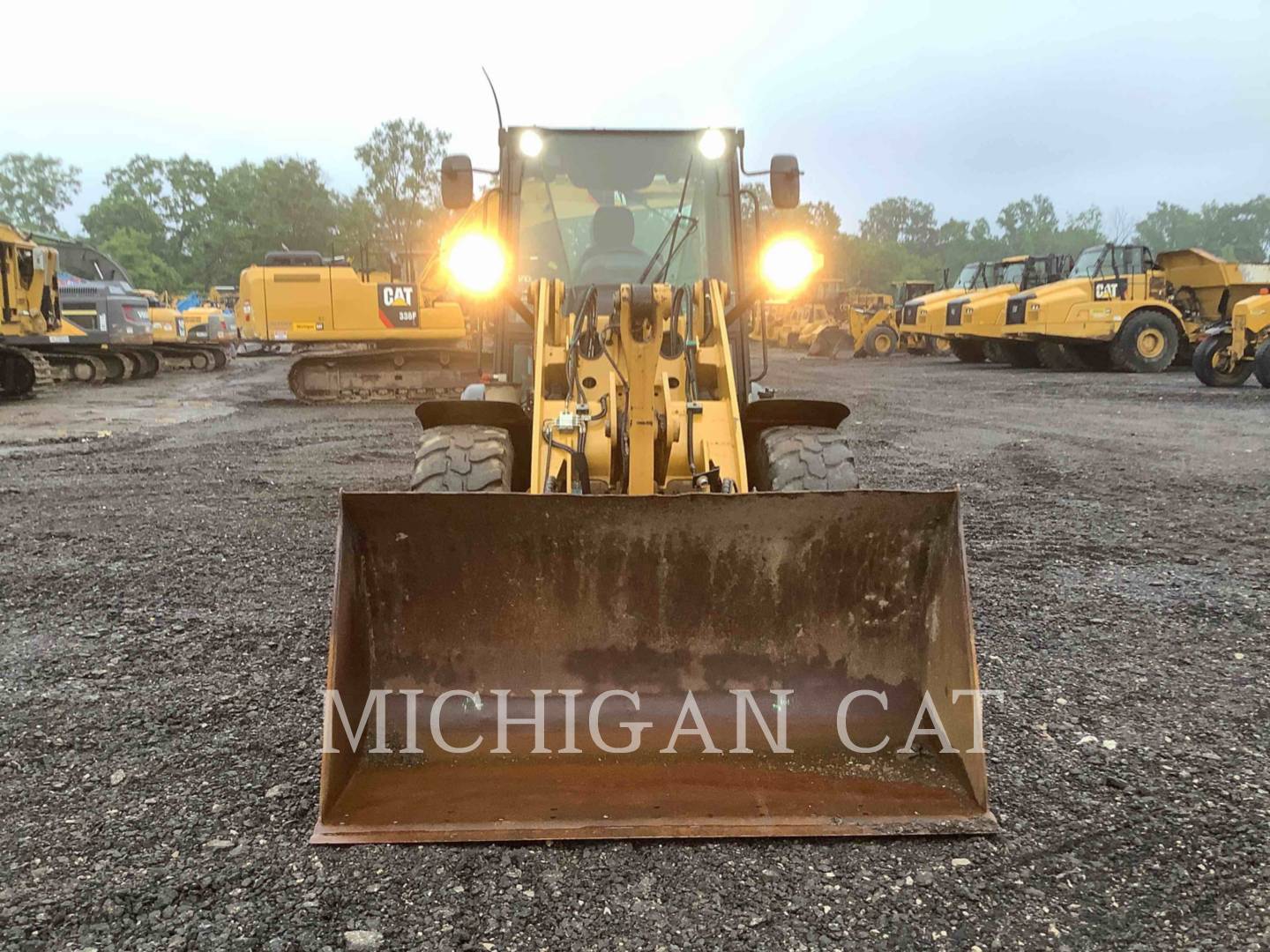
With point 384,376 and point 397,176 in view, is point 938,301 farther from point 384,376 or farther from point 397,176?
point 397,176

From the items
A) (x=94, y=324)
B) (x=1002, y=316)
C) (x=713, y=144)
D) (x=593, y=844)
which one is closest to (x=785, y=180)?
(x=713, y=144)

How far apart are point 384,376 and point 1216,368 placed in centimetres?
1301

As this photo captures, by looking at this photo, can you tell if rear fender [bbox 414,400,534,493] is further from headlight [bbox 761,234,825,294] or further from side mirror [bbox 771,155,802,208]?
side mirror [bbox 771,155,802,208]

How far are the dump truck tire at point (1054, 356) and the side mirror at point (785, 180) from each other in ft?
55.9

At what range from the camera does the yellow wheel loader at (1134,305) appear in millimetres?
18500

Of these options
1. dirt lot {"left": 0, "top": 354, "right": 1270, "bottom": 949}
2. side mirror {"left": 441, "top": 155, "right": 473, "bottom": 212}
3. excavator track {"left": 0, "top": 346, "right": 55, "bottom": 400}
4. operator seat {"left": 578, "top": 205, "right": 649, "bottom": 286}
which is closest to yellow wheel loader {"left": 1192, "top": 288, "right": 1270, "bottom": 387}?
dirt lot {"left": 0, "top": 354, "right": 1270, "bottom": 949}

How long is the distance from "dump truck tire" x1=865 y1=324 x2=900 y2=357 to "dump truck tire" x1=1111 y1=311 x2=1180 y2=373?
9254 mm

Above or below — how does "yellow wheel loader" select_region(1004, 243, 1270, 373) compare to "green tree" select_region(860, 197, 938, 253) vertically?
below

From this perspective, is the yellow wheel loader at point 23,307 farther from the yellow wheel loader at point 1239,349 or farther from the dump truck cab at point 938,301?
the yellow wheel loader at point 1239,349

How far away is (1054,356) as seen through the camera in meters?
20.4

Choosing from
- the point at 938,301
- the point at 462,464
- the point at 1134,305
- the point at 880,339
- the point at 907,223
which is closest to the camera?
the point at 462,464

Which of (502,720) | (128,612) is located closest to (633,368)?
(502,720)

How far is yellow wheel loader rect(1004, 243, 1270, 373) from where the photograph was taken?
1850cm

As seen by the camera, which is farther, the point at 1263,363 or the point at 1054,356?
the point at 1054,356
